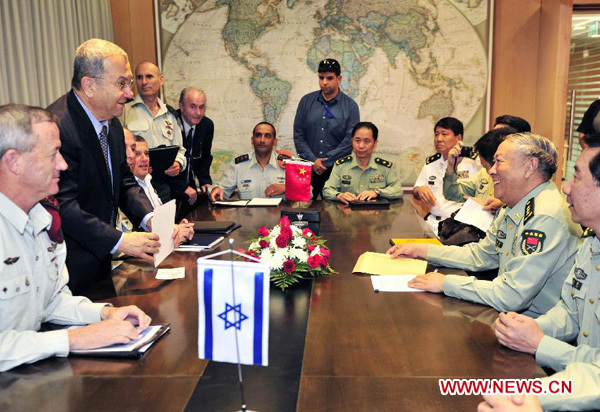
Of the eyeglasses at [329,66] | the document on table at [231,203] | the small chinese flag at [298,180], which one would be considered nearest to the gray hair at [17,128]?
the document on table at [231,203]

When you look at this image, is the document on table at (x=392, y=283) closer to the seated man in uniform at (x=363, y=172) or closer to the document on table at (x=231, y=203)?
the document on table at (x=231, y=203)

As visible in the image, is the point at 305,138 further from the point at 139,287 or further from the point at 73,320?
the point at 73,320

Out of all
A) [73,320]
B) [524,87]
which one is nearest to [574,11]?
[524,87]

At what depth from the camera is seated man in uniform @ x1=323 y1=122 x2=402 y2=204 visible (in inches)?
183

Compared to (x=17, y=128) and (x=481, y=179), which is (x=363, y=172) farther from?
(x=17, y=128)

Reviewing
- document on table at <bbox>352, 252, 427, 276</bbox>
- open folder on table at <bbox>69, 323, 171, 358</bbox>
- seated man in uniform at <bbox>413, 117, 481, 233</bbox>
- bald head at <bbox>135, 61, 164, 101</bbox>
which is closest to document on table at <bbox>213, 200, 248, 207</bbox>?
bald head at <bbox>135, 61, 164, 101</bbox>

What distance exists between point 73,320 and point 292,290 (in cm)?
82

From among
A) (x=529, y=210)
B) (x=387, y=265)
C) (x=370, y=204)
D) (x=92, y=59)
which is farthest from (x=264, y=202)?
(x=529, y=210)

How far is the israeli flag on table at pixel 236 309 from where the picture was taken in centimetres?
120

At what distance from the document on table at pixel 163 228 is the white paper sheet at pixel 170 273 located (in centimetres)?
5

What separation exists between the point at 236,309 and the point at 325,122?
15.1ft

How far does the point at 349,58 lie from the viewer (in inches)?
247

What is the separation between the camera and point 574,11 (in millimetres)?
5832

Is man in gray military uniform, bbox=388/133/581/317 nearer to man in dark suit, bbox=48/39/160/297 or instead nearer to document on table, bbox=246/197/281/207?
man in dark suit, bbox=48/39/160/297
